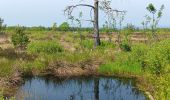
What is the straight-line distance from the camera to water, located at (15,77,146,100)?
17984 millimetres

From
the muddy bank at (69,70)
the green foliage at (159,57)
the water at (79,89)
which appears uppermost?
the green foliage at (159,57)

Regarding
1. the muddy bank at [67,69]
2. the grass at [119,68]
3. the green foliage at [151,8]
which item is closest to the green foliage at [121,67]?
the grass at [119,68]

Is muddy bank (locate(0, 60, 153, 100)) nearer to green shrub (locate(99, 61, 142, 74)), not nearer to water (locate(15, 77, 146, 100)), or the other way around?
green shrub (locate(99, 61, 142, 74))

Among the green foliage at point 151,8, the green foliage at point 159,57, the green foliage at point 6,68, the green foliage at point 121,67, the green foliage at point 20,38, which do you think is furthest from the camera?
the green foliage at point 151,8

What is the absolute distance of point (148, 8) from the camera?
39.3 m

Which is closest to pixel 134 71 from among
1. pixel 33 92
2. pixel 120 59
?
pixel 120 59

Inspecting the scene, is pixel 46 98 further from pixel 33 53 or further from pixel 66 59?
pixel 33 53

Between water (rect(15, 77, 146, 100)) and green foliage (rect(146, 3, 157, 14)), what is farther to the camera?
green foliage (rect(146, 3, 157, 14))

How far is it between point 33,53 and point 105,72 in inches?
189

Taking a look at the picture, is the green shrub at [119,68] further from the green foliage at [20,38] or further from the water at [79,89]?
the green foliage at [20,38]

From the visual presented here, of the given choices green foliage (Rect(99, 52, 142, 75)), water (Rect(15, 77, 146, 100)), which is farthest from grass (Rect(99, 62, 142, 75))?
water (Rect(15, 77, 146, 100))

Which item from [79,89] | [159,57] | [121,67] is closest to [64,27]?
[121,67]

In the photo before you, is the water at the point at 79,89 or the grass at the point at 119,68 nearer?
the water at the point at 79,89

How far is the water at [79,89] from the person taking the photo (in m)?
18.0
